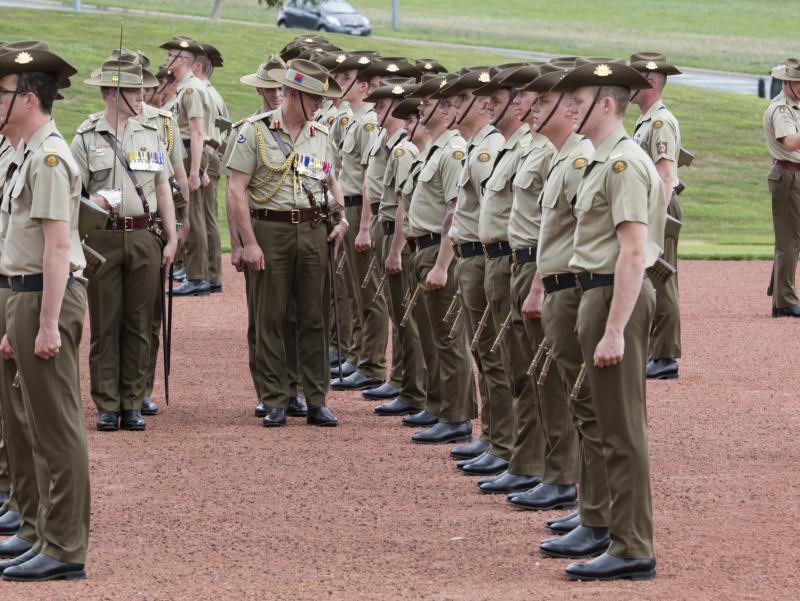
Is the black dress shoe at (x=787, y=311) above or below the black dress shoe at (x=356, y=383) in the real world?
below

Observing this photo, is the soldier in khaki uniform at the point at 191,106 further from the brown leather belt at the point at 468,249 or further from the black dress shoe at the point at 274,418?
the brown leather belt at the point at 468,249

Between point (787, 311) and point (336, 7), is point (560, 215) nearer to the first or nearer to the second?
point (787, 311)

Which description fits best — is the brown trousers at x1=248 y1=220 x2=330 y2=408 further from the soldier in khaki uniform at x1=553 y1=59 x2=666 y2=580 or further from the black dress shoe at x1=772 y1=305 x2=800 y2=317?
the black dress shoe at x1=772 y1=305 x2=800 y2=317

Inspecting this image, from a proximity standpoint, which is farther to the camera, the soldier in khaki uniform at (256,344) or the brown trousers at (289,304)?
the soldier in khaki uniform at (256,344)

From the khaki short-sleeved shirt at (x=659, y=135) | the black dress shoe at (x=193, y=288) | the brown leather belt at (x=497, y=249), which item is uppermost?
the khaki short-sleeved shirt at (x=659, y=135)

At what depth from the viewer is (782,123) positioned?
15.2 metres

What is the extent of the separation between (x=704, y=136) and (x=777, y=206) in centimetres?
1690

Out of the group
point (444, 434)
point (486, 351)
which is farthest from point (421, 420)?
point (486, 351)

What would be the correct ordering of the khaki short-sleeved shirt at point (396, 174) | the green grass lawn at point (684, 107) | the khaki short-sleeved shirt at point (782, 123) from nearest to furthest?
the khaki short-sleeved shirt at point (396, 174) → the khaki short-sleeved shirt at point (782, 123) → the green grass lawn at point (684, 107)

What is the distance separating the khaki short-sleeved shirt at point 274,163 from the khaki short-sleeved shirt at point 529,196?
2.49m

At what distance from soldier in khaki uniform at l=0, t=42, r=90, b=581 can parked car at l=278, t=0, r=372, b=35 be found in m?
42.5

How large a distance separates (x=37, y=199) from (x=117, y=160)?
3882 millimetres

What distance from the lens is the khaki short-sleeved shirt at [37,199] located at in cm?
693

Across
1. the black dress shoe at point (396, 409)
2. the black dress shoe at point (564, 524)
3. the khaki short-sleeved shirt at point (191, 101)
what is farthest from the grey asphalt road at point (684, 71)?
the black dress shoe at point (564, 524)
